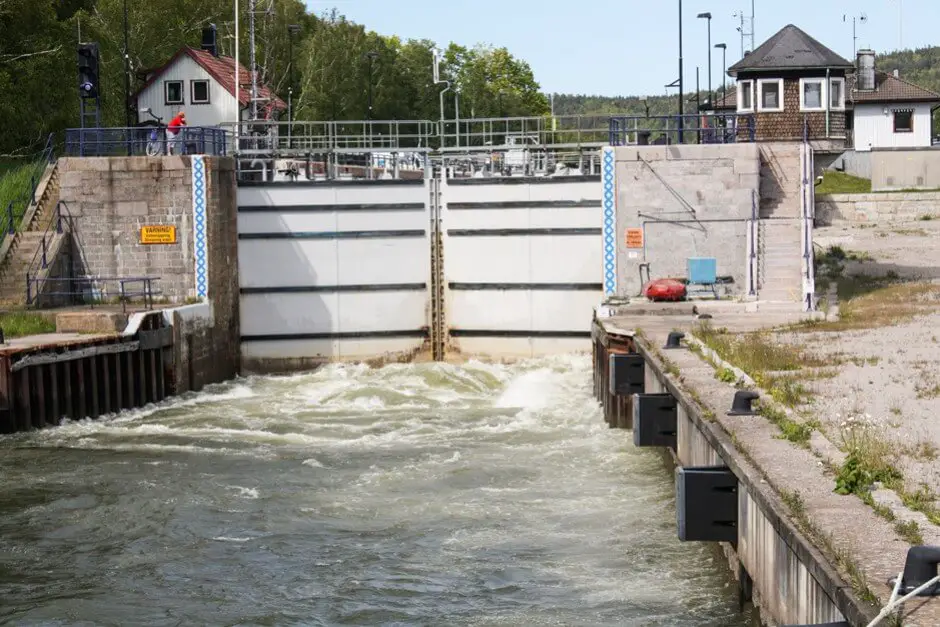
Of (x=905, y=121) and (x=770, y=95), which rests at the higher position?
(x=905, y=121)

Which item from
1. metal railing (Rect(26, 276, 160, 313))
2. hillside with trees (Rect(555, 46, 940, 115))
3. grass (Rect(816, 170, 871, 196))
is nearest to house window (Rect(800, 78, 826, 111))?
metal railing (Rect(26, 276, 160, 313))

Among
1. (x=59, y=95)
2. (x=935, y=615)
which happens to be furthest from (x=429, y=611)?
(x=59, y=95)

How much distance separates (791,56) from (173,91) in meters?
27.5

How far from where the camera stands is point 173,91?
55.1 meters

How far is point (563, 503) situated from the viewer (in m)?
16.8

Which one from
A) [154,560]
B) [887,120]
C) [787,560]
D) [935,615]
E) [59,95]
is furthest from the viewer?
[887,120]

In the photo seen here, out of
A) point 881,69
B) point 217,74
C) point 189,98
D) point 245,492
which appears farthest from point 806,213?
point 881,69

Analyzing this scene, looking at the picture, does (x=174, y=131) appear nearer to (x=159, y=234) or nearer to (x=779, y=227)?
(x=159, y=234)

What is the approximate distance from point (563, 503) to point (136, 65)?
49782 mm

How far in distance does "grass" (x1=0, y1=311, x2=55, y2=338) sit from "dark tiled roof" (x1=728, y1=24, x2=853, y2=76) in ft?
55.2

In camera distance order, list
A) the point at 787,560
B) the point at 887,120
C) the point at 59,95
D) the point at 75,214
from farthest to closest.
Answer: the point at 887,120, the point at 59,95, the point at 75,214, the point at 787,560

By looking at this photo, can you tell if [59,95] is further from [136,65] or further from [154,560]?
[154,560]

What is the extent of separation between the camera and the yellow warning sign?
91.5 feet

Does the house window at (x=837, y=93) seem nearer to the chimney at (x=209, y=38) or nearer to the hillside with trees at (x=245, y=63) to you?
the hillside with trees at (x=245, y=63)
